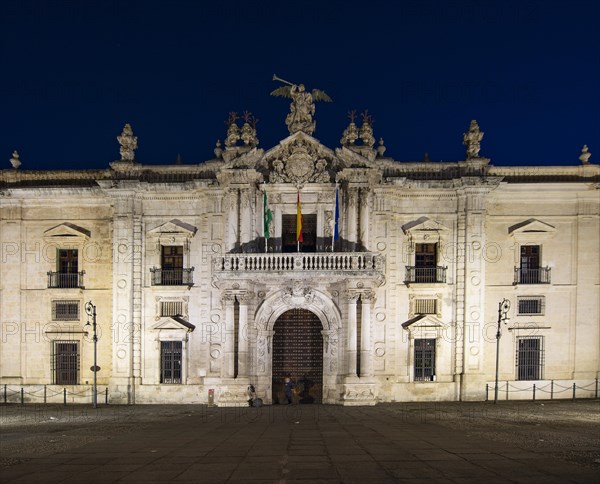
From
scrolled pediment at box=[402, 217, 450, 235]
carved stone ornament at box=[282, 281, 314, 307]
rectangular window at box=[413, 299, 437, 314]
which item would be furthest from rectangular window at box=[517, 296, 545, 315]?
carved stone ornament at box=[282, 281, 314, 307]

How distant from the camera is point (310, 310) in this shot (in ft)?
89.6

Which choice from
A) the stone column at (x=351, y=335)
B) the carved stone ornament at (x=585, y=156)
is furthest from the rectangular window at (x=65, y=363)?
the carved stone ornament at (x=585, y=156)

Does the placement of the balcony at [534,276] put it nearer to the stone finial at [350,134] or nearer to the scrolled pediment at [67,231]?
the stone finial at [350,134]

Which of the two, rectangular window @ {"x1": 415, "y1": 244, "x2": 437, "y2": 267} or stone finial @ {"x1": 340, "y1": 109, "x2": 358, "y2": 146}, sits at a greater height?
stone finial @ {"x1": 340, "y1": 109, "x2": 358, "y2": 146}

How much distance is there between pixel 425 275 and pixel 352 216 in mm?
4975

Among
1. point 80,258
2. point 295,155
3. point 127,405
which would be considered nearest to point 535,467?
point 295,155

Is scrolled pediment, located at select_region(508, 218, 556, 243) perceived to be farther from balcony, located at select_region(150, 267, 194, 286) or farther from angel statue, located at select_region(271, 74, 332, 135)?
balcony, located at select_region(150, 267, 194, 286)

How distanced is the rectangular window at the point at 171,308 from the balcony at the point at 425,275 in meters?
11.8

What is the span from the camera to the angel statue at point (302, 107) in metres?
27.7

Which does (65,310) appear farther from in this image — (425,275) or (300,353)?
(425,275)

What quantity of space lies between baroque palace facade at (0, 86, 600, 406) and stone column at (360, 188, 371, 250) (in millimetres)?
71

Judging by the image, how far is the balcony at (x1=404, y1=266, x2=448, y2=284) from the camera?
2798 cm

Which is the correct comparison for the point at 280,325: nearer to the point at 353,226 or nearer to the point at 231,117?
the point at 353,226

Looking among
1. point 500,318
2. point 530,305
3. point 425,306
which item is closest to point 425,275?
point 425,306
